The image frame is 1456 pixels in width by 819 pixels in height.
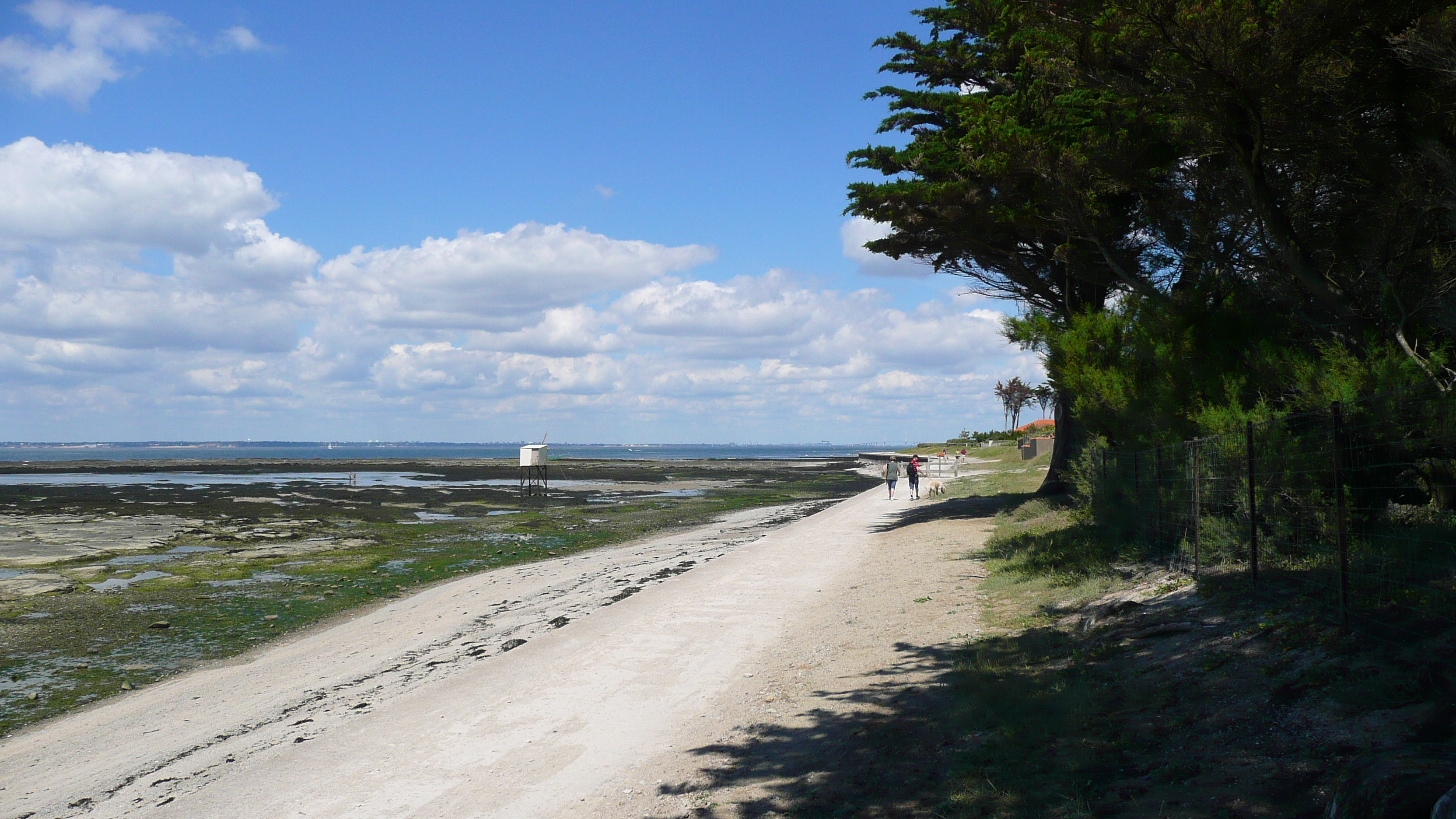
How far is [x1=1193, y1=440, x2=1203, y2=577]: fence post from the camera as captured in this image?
9266 millimetres

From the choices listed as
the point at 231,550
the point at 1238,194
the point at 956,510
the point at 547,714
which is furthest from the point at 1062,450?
the point at 231,550

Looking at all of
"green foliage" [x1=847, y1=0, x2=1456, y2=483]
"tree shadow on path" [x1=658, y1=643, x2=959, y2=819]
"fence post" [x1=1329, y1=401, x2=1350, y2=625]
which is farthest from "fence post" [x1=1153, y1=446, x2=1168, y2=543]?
"tree shadow on path" [x1=658, y1=643, x2=959, y2=819]

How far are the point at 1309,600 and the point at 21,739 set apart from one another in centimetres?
1328

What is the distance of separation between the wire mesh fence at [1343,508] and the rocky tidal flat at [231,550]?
13952mm

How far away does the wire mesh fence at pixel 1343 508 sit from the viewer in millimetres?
6258

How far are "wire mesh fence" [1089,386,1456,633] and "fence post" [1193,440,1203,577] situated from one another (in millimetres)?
26

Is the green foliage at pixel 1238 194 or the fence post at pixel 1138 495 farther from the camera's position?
the fence post at pixel 1138 495

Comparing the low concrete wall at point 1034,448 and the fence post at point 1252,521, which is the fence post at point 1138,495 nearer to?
the fence post at point 1252,521

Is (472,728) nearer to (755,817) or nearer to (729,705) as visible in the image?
(729,705)

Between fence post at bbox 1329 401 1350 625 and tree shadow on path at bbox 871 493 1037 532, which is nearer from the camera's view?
fence post at bbox 1329 401 1350 625

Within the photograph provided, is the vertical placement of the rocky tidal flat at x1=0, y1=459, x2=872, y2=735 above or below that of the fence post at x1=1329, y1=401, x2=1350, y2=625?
below

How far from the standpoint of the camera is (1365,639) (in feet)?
19.2

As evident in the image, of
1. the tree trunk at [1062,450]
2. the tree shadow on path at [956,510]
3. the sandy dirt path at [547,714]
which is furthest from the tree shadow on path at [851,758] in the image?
the tree trunk at [1062,450]

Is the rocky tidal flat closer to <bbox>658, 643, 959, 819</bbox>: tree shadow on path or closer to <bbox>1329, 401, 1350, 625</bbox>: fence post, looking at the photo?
<bbox>658, 643, 959, 819</bbox>: tree shadow on path
